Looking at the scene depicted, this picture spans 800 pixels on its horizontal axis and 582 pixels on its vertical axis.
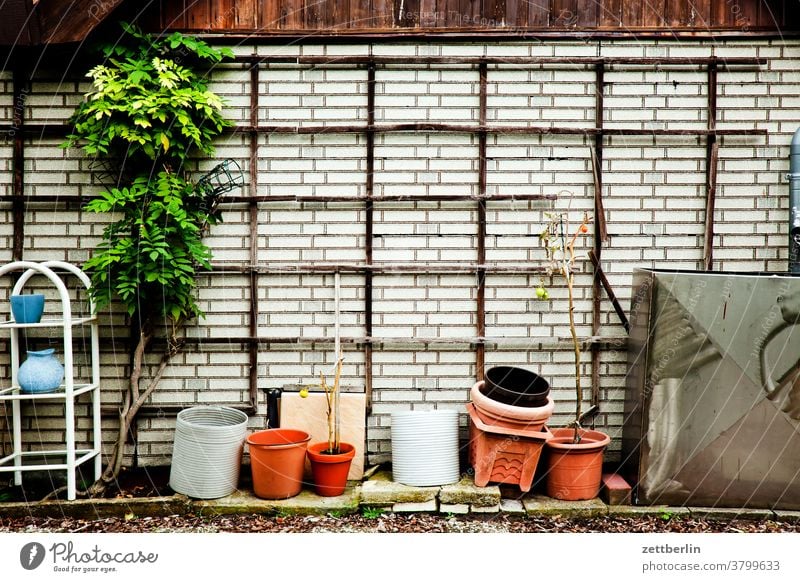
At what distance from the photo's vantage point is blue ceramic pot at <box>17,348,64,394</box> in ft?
13.3

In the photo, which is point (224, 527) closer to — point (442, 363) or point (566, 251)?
point (442, 363)

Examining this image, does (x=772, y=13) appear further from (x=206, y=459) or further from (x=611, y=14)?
(x=206, y=459)

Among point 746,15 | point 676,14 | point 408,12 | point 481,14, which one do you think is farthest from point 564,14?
point 746,15

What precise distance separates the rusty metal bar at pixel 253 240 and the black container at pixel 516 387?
1.64 m

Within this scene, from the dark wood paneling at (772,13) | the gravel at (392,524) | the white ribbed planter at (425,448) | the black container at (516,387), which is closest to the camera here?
the gravel at (392,524)

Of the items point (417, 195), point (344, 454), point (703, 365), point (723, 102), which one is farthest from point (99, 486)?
point (723, 102)

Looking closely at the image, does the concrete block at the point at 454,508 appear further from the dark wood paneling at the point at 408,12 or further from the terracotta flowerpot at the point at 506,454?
the dark wood paneling at the point at 408,12

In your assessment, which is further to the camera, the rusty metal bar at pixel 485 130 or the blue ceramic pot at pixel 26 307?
the rusty metal bar at pixel 485 130

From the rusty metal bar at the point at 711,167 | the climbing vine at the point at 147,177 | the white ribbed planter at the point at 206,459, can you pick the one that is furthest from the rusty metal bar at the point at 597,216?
the climbing vine at the point at 147,177

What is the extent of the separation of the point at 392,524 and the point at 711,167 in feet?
10.7

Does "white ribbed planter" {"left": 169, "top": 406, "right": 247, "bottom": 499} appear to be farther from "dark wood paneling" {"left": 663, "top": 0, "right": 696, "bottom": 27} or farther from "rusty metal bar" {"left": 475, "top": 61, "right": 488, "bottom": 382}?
"dark wood paneling" {"left": 663, "top": 0, "right": 696, "bottom": 27}

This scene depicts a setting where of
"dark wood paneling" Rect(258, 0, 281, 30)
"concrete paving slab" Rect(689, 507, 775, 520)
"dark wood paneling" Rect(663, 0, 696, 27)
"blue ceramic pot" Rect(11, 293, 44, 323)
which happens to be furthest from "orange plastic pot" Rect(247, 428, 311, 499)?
"dark wood paneling" Rect(663, 0, 696, 27)

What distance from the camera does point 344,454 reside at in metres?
4.20

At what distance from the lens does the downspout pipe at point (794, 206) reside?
4352 millimetres
